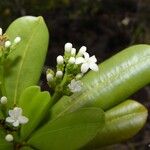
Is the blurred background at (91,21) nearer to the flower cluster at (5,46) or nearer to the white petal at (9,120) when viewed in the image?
the flower cluster at (5,46)

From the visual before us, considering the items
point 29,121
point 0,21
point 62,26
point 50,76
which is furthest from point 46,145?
point 62,26

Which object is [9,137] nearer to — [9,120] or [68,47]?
[9,120]

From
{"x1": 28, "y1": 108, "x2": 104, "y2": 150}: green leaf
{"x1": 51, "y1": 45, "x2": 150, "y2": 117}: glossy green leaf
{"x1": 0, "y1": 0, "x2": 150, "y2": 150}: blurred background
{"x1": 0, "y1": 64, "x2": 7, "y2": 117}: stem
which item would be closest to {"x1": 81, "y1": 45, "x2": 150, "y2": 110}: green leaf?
{"x1": 51, "y1": 45, "x2": 150, "y2": 117}: glossy green leaf

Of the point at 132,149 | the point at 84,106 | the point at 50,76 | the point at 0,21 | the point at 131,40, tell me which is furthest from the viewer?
the point at 131,40

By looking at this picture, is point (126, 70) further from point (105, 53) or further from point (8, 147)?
point (105, 53)

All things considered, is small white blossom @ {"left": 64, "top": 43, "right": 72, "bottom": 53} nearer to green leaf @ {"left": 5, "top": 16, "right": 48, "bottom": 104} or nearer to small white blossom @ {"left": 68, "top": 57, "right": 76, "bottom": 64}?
small white blossom @ {"left": 68, "top": 57, "right": 76, "bottom": 64}

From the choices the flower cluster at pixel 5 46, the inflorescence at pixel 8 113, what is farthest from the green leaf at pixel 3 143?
the flower cluster at pixel 5 46
